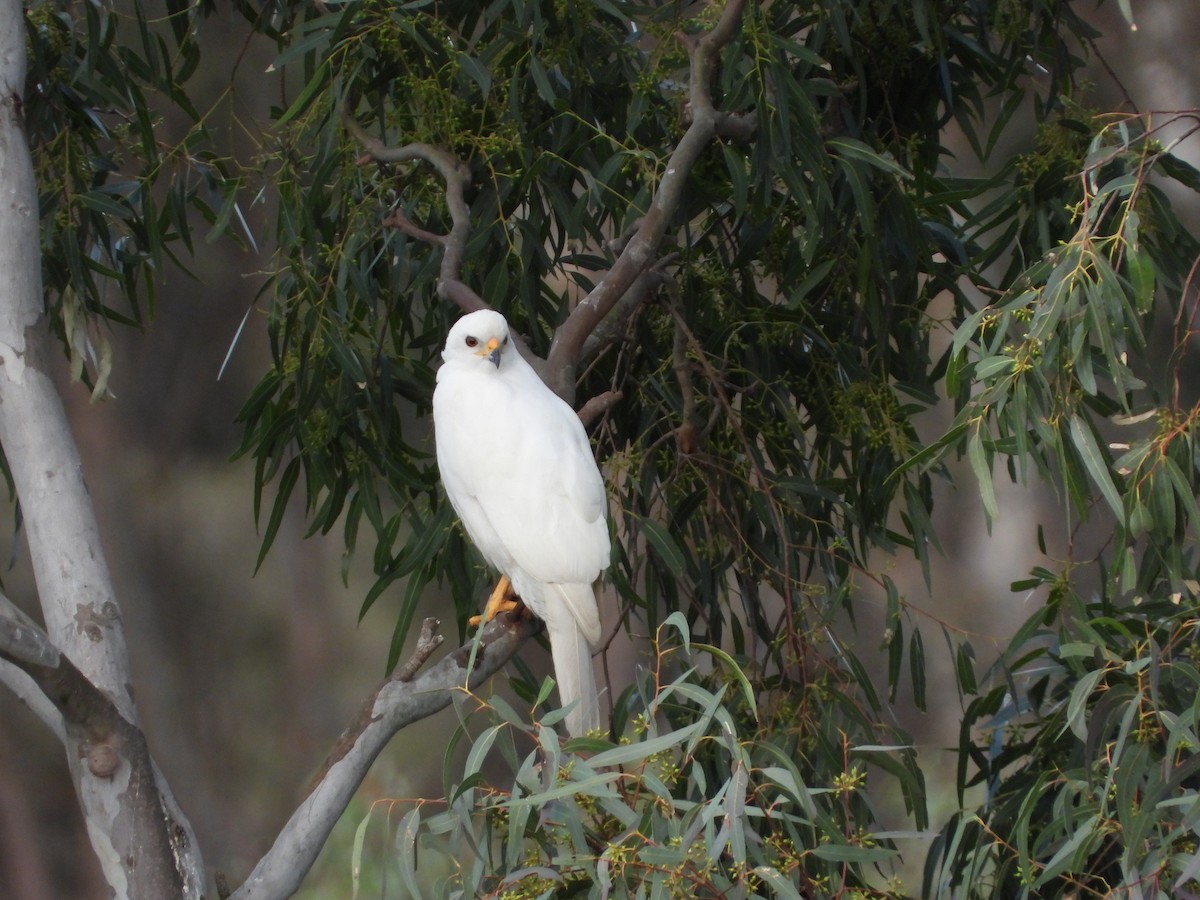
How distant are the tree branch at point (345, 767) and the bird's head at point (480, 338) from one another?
466mm

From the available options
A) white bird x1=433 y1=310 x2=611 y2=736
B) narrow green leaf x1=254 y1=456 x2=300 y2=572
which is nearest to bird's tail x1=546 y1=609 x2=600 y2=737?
white bird x1=433 y1=310 x2=611 y2=736

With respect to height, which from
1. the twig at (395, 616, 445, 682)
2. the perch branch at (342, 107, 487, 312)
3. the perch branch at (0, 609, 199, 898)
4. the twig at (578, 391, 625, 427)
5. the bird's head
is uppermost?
the perch branch at (342, 107, 487, 312)

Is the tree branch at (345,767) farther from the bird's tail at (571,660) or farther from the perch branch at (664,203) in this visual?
the perch branch at (664,203)

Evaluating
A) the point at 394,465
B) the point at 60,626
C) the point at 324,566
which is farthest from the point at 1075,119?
the point at 324,566

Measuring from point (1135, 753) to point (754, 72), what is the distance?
0.79 meters

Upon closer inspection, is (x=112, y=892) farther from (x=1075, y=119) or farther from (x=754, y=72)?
(x=1075, y=119)

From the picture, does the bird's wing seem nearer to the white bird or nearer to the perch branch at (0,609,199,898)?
the white bird

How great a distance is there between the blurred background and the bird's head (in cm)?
→ 273

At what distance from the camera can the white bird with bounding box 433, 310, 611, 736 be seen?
1375mm

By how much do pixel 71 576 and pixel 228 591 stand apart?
3250 millimetres

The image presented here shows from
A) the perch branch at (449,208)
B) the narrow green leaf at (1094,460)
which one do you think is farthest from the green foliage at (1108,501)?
the perch branch at (449,208)

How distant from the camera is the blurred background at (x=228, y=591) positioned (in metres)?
4.13

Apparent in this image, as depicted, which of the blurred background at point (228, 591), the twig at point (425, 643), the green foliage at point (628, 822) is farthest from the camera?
the blurred background at point (228, 591)

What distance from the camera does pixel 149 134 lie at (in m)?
1.61
